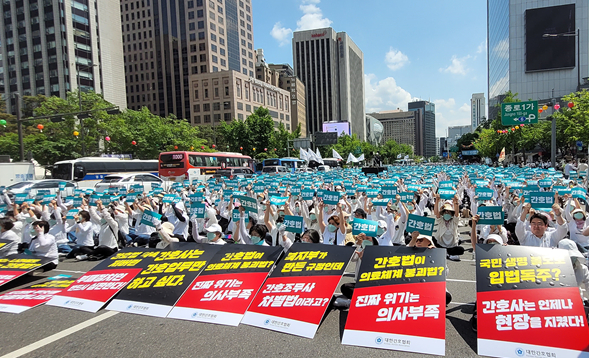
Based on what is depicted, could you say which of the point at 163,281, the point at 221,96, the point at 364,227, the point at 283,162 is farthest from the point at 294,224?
the point at 221,96

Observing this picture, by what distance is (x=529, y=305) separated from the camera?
4.19 meters

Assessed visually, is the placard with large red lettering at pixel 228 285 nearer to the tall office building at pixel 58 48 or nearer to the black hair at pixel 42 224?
the black hair at pixel 42 224

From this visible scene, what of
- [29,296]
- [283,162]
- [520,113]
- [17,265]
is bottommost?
[29,296]

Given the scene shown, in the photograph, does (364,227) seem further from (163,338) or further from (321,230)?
(163,338)

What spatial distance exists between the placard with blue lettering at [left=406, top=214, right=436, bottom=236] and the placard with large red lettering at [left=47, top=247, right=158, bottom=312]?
4346 millimetres

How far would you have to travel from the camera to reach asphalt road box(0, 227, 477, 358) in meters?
4.41

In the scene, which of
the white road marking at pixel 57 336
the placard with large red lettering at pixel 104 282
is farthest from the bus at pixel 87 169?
the white road marking at pixel 57 336

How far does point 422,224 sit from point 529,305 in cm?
215

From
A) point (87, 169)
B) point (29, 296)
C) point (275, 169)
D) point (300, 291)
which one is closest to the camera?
point (300, 291)

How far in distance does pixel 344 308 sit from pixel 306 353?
4.58 ft

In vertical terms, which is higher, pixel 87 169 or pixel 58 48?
pixel 58 48

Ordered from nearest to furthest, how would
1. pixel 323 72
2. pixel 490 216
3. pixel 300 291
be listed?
1. pixel 300 291
2. pixel 490 216
3. pixel 323 72

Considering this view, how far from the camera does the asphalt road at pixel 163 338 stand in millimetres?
4406

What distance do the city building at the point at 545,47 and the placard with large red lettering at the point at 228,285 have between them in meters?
79.5
